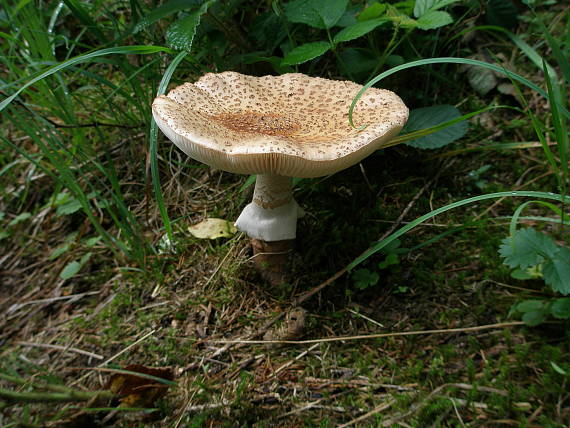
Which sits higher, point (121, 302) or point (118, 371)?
point (118, 371)

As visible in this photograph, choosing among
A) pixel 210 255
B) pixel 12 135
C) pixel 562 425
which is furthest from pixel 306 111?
pixel 12 135

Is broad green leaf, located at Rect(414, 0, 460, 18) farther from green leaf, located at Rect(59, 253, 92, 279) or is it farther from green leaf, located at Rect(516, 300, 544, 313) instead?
green leaf, located at Rect(59, 253, 92, 279)

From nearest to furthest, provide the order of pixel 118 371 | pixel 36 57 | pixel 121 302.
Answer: pixel 118 371 → pixel 121 302 → pixel 36 57

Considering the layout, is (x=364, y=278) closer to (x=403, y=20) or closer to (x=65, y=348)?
(x=403, y=20)

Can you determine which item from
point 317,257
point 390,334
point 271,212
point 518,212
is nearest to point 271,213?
point 271,212

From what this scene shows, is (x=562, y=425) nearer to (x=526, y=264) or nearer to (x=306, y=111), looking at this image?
(x=526, y=264)

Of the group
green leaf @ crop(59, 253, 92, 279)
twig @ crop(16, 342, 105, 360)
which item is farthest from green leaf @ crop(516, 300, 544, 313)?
green leaf @ crop(59, 253, 92, 279)
